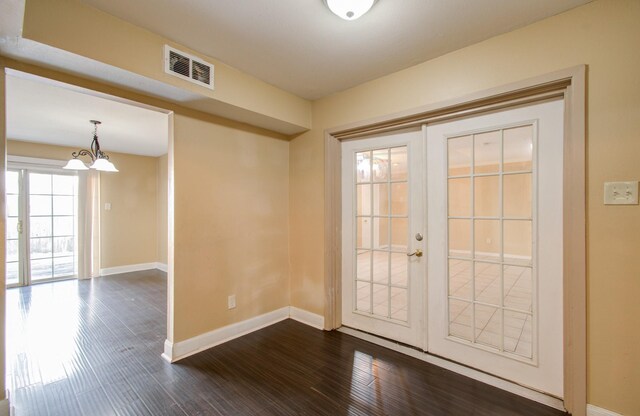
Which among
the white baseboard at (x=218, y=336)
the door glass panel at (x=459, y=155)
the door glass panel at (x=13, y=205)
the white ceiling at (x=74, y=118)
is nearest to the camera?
the door glass panel at (x=459, y=155)

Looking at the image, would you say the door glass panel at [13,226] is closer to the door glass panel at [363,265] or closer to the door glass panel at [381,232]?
the door glass panel at [363,265]

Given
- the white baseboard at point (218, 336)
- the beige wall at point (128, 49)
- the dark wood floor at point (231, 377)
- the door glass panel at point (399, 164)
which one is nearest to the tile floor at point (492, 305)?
the dark wood floor at point (231, 377)

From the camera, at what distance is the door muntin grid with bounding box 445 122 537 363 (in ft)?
6.71

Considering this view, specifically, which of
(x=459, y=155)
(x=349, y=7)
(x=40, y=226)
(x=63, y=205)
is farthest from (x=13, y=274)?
(x=459, y=155)

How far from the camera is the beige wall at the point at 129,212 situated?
5647 millimetres

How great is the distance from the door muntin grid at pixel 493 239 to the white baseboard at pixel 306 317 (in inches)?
53.1

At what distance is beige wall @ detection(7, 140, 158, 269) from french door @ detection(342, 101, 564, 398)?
5.41 metres

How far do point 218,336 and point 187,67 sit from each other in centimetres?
244

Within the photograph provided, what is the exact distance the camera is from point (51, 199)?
5152 millimetres

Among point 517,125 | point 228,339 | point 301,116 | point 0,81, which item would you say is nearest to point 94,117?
point 0,81

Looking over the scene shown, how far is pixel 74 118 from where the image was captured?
3604mm

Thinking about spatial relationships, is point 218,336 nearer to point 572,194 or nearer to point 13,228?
point 572,194

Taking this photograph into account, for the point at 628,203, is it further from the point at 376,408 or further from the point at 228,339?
the point at 228,339

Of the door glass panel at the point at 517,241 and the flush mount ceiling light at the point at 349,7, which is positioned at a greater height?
the flush mount ceiling light at the point at 349,7
